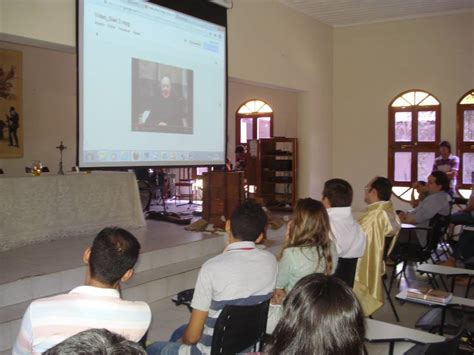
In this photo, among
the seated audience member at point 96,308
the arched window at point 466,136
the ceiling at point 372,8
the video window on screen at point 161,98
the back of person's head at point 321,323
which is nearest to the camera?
the back of person's head at point 321,323

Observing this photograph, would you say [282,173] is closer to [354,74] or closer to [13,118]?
[354,74]

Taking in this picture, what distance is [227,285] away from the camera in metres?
2.17

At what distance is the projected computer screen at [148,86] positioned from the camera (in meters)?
4.37

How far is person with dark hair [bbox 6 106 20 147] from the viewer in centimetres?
859

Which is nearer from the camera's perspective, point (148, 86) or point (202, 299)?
point (202, 299)

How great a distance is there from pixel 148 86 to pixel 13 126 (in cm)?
478

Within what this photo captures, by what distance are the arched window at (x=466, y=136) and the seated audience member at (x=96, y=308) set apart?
793cm

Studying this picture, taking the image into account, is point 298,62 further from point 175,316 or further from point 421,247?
point 175,316

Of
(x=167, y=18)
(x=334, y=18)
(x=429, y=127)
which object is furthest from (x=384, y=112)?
(x=167, y=18)

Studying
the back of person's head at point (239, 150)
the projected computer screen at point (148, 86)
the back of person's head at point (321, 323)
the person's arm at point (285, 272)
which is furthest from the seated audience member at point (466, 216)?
the back of person's head at point (321, 323)

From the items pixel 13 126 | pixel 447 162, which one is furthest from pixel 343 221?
pixel 13 126

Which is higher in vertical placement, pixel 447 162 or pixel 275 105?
pixel 275 105

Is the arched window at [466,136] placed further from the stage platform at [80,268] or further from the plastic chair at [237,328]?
the plastic chair at [237,328]

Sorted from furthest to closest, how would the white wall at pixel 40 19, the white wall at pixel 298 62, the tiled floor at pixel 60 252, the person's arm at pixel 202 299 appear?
1. the white wall at pixel 298 62
2. the white wall at pixel 40 19
3. the tiled floor at pixel 60 252
4. the person's arm at pixel 202 299
